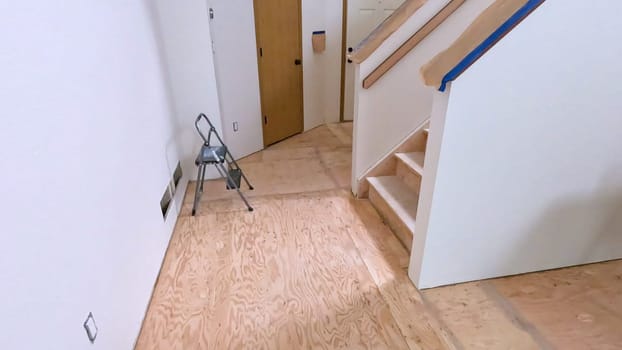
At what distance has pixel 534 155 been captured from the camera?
5.39ft

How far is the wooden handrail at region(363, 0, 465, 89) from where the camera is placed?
7.60 feet

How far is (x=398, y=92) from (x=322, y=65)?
2.36 metres

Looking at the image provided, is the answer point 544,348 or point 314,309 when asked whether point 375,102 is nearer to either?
point 314,309

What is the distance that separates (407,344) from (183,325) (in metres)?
1.08

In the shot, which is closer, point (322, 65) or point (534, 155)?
point (534, 155)

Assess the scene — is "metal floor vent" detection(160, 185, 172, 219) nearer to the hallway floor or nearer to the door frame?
the hallway floor

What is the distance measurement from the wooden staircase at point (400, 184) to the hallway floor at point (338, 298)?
119 millimetres

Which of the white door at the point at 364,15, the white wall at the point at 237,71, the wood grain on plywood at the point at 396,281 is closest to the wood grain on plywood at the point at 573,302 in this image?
the wood grain on plywood at the point at 396,281

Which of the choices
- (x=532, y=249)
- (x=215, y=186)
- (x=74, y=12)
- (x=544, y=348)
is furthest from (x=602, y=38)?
(x=215, y=186)

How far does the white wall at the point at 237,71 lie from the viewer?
332cm

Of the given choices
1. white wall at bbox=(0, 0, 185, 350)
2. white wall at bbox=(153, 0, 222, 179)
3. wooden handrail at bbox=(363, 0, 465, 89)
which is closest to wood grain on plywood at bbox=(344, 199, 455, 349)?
wooden handrail at bbox=(363, 0, 465, 89)

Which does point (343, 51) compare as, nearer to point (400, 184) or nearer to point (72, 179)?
point (400, 184)

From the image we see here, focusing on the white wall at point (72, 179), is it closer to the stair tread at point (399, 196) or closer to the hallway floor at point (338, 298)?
the hallway floor at point (338, 298)

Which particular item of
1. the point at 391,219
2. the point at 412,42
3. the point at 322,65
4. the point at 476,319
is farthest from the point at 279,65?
the point at 476,319
